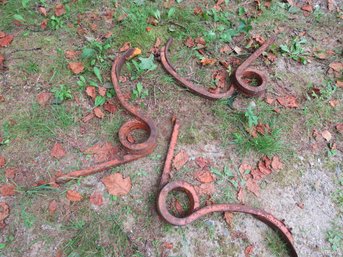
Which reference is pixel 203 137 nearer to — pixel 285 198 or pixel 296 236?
pixel 285 198

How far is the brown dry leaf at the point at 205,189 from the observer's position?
104 inches

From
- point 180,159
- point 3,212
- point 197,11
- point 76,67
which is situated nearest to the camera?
point 3,212

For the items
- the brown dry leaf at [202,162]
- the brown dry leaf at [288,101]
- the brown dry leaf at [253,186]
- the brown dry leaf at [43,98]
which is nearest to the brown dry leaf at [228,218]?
the brown dry leaf at [253,186]

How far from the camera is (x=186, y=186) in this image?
251cm

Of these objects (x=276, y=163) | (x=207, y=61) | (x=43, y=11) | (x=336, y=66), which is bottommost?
(x=276, y=163)

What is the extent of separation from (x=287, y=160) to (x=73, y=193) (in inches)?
74.0

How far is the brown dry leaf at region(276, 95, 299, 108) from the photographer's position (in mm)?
3140

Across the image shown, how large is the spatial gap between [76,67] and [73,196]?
4.36 feet

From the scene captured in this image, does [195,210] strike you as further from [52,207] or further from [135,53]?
[135,53]

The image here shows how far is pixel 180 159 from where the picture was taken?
9.05ft

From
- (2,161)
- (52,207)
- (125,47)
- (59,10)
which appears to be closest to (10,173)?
(2,161)

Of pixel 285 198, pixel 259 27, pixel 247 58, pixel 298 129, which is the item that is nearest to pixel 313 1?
pixel 259 27

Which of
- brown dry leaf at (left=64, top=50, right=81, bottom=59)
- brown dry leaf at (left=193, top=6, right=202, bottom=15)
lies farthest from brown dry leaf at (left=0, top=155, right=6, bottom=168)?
brown dry leaf at (left=193, top=6, right=202, bottom=15)

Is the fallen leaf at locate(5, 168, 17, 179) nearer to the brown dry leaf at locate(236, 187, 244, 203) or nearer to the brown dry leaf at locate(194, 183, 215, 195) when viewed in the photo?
the brown dry leaf at locate(194, 183, 215, 195)
